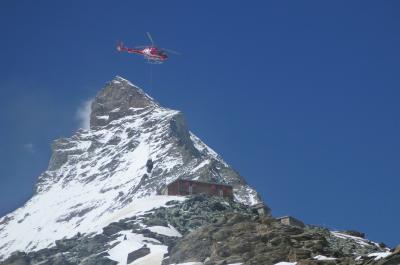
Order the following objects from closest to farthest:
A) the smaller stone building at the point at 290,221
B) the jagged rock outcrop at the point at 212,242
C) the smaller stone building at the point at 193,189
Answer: the jagged rock outcrop at the point at 212,242
the smaller stone building at the point at 290,221
the smaller stone building at the point at 193,189

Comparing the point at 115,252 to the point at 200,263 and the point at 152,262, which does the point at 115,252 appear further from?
the point at 200,263

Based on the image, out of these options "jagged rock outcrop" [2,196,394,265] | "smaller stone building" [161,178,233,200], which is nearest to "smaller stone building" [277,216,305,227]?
"jagged rock outcrop" [2,196,394,265]

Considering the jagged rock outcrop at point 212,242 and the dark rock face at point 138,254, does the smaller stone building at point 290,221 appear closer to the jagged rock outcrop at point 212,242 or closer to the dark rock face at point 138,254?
the jagged rock outcrop at point 212,242

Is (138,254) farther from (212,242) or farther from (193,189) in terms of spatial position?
(193,189)

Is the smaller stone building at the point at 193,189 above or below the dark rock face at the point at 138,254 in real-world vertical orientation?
above

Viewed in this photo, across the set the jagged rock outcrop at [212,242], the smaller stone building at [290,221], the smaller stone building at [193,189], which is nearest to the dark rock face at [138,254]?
the jagged rock outcrop at [212,242]

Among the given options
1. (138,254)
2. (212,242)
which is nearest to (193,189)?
(138,254)

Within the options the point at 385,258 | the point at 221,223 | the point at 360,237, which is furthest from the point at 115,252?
the point at 385,258

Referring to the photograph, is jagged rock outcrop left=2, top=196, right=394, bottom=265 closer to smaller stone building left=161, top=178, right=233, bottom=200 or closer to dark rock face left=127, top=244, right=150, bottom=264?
dark rock face left=127, top=244, right=150, bottom=264
